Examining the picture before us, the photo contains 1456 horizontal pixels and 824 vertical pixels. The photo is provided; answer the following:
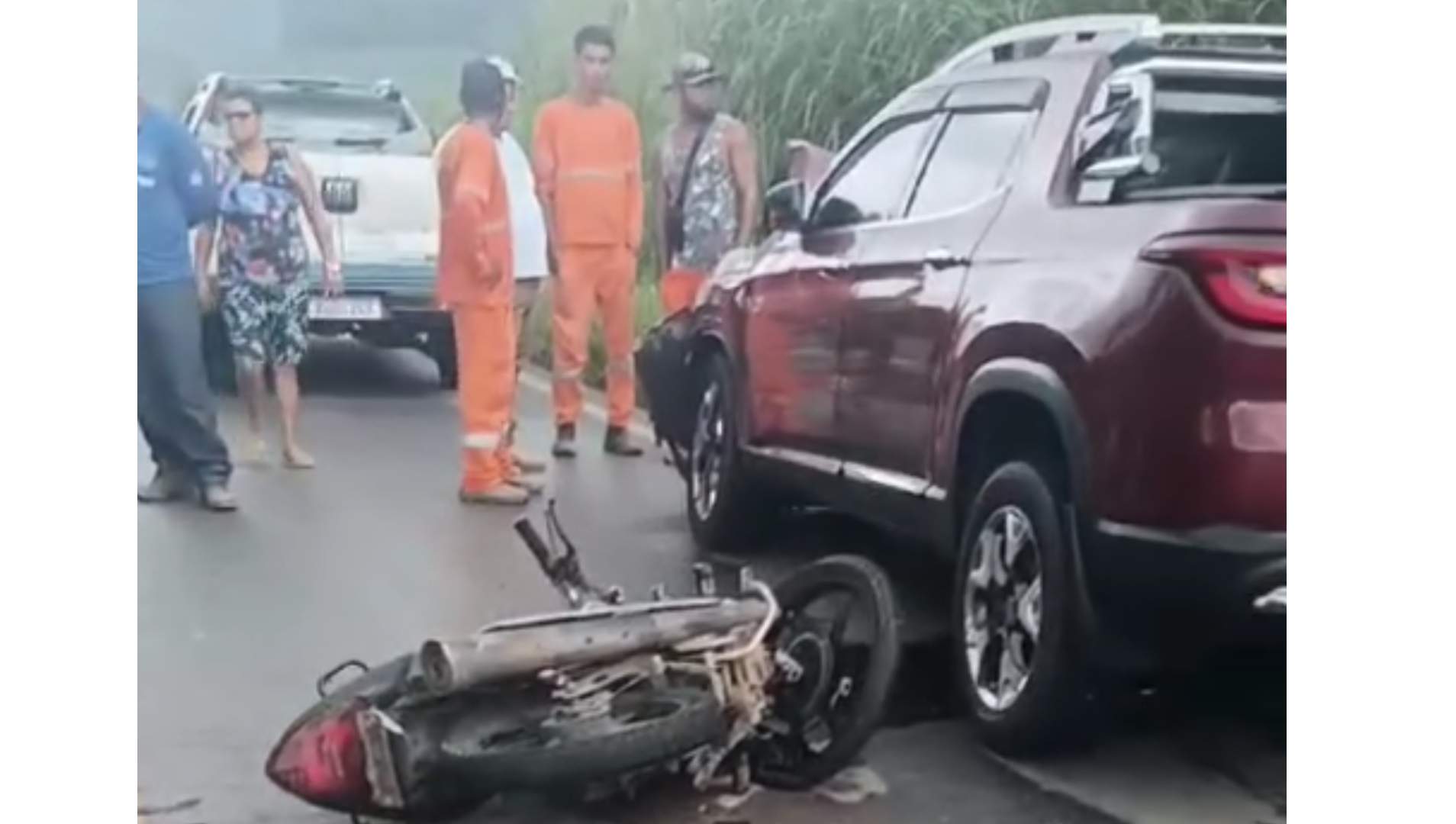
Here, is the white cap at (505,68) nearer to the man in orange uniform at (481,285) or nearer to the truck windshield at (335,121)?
the man in orange uniform at (481,285)

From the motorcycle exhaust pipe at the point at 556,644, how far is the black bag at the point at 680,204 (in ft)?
1.90

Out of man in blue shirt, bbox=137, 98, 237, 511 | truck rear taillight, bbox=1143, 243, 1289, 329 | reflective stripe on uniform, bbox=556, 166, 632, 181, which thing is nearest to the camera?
truck rear taillight, bbox=1143, 243, 1289, 329

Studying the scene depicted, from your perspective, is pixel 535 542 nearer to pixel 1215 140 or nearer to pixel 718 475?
pixel 718 475

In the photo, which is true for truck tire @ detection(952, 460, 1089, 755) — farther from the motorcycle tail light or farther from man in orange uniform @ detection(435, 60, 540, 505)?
the motorcycle tail light

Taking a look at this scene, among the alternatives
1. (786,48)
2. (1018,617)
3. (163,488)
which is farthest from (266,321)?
(1018,617)

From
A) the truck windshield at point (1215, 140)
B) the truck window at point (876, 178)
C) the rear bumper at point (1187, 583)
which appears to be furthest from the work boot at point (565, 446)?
the truck windshield at point (1215, 140)

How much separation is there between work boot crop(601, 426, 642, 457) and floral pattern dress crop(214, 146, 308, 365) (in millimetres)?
497

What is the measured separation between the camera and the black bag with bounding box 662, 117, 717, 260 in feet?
11.1

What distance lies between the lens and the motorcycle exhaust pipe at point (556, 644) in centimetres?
319

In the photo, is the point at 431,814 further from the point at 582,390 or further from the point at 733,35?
the point at 733,35

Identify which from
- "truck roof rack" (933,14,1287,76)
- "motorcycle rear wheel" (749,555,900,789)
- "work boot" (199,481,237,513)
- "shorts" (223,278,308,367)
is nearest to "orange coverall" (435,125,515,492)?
"shorts" (223,278,308,367)
